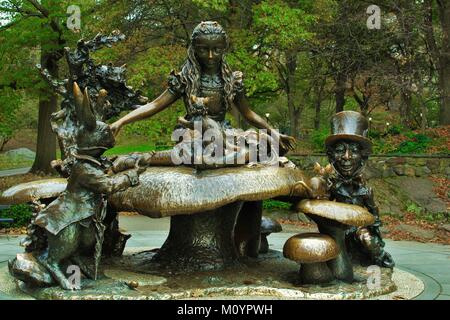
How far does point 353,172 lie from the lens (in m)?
6.11

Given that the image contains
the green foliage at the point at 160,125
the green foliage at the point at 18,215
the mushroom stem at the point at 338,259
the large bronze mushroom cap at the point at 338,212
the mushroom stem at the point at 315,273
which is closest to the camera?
the large bronze mushroom cap at the point at 338,212

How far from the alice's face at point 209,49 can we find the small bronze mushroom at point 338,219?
1.84 metres

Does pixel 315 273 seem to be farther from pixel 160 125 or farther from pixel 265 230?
pixel 160 125

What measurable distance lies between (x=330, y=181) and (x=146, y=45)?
14.4 metres

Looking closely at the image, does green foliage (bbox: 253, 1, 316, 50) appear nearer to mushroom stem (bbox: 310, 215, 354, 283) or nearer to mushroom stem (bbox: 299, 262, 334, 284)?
mushroom stem (bbox: 310, 215, 354, 283)

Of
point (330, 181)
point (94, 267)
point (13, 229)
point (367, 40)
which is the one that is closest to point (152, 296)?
point (94, 267)

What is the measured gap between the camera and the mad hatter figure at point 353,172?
6035 millimetres

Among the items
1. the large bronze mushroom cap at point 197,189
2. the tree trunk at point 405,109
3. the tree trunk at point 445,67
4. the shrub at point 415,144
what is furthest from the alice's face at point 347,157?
the tree trunk at point 405,109

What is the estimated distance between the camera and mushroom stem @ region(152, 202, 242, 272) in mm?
6016

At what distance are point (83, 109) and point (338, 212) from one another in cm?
245

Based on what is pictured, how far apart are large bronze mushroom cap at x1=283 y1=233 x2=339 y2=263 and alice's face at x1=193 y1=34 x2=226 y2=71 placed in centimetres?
213

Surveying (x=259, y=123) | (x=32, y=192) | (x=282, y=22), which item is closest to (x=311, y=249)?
(x=259, y=123)

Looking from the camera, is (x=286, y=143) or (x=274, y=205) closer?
(x=286, y=143)

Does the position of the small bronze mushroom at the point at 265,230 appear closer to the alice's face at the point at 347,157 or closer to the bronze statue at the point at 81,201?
the alice's face at the point at 347,157
